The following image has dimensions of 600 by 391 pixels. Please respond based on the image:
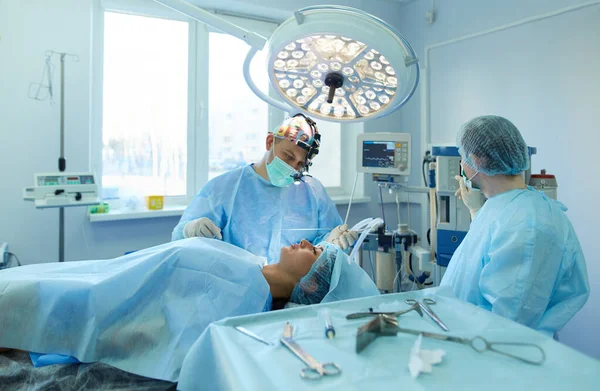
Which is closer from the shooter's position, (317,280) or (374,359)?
(374,359)

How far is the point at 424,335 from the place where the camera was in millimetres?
740

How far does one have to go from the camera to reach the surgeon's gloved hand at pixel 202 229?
5.64 feet

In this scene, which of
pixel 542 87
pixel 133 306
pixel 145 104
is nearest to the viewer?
pixel 133 306

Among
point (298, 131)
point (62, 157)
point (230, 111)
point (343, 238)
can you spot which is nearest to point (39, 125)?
point (62, 157)

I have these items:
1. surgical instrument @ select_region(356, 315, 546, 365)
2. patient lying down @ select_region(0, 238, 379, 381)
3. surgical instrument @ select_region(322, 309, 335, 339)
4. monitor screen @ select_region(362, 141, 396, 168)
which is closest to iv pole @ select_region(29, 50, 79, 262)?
patient lying down @ select_region(0, 238, 379, 381)

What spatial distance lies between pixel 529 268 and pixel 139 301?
1.12 meters

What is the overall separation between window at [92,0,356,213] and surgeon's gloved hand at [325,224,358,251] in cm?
141

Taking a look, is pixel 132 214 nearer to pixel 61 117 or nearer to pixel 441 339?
pixel 61 117

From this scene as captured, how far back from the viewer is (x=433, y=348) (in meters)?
0.70

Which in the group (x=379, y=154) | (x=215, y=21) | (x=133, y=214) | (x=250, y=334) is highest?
(x=215, y=21)

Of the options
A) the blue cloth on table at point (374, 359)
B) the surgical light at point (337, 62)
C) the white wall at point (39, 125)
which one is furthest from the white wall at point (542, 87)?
the white wall at point (39, 125)

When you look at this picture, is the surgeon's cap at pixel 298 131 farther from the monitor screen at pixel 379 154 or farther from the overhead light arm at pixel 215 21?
the monitor screen at pixel 379 154

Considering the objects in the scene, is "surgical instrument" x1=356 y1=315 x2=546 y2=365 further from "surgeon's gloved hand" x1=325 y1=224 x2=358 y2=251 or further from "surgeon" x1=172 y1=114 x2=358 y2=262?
"surgeon" x1=172 y1=114 x2=358 y2=262

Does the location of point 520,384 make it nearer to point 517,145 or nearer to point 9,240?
point 517,145
